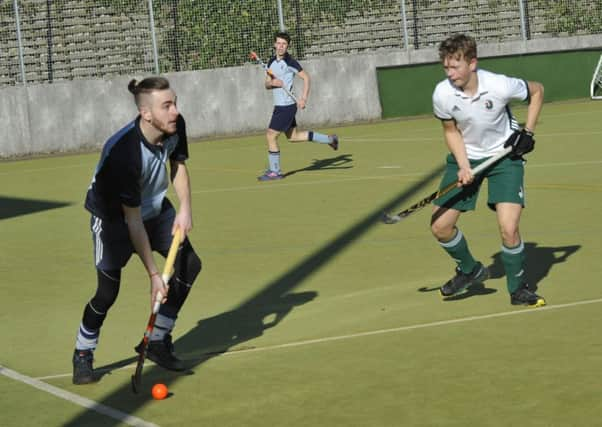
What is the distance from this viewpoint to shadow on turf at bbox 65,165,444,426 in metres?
7.45

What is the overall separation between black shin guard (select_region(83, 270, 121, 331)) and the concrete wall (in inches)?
715

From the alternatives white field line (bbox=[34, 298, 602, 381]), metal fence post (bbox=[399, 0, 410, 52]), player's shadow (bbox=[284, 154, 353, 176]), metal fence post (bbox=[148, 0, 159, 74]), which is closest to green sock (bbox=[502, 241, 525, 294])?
white field line (bbox=[34, 298, 602, 381])

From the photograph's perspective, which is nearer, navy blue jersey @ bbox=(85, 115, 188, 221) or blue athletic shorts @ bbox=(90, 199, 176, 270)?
navy blue jersey @ bbox=(85, 115, 188, 221)

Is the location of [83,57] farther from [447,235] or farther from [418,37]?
[447,235]

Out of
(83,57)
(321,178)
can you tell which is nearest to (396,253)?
(321,178)

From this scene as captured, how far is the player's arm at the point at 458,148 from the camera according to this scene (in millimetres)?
9289

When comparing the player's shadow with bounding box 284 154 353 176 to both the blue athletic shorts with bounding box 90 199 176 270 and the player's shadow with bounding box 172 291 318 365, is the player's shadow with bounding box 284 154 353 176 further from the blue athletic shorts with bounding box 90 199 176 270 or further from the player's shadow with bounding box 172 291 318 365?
the blue athletic shorts with bounding box 90 199 176 270

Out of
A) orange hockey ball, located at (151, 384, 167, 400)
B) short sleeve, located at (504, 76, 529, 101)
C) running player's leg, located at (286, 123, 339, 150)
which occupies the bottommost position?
orange hockey ball, located at (151, 384, 167, 400)

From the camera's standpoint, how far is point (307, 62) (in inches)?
1094

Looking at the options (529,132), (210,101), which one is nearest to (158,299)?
(529,132)

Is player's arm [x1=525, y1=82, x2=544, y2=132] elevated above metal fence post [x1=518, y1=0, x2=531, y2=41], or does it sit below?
below

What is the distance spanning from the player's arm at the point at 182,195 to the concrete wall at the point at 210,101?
18.2 m

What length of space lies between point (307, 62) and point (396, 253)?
1633 centimetres

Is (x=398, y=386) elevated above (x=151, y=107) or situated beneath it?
situated beneath
